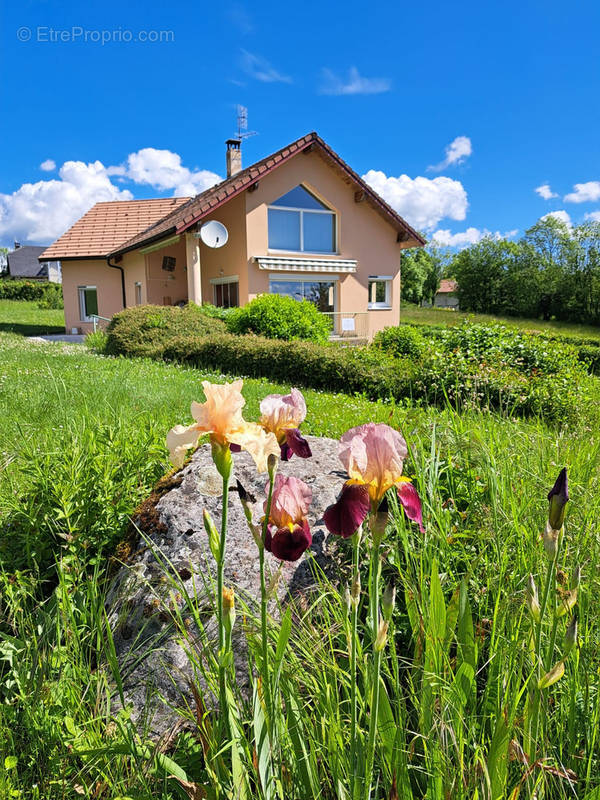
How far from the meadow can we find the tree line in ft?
148

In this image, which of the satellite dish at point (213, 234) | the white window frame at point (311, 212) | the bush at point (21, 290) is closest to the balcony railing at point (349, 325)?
the white window frame at point (311, 212)

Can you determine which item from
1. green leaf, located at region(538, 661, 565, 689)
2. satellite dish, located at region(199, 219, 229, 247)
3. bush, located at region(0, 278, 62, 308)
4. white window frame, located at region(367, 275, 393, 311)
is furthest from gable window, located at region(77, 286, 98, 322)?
bush, located at region(0, 278, 62, 308)

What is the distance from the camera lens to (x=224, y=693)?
997 mm

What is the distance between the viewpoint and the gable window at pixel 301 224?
18.4m

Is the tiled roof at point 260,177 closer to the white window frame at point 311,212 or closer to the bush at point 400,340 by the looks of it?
the white window frame at point 311,212

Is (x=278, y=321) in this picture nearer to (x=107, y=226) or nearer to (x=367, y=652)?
(x=367, y=652)

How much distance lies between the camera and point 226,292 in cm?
1925

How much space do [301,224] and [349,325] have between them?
13.6 ft

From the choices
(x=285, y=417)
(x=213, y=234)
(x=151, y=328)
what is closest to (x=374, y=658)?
(x=285, y=417)

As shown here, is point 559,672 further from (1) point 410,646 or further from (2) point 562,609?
(1) point 410,646

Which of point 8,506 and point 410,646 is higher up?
point 8,506

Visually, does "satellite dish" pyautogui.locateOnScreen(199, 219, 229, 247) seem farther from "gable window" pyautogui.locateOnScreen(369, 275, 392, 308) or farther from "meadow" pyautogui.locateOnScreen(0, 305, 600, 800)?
"meadow" pyautogui.locateOnScreen(0, 305, 600, 800)

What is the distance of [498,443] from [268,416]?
188 cm

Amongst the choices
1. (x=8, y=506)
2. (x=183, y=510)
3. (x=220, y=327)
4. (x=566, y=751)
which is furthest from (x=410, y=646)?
(x=220, y=327)
